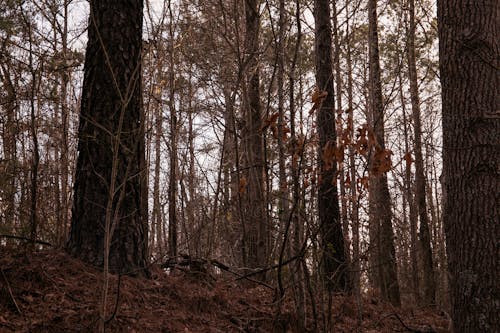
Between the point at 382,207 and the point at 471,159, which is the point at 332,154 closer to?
the point at 471,159

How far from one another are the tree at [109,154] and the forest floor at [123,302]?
199mm

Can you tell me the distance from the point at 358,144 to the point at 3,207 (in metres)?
3.85

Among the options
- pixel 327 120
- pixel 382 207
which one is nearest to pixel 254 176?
pixel 327 120

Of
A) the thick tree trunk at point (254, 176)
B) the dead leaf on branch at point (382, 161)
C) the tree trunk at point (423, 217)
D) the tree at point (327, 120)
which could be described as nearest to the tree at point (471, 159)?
the dead leaf on branch at point (382, 161)

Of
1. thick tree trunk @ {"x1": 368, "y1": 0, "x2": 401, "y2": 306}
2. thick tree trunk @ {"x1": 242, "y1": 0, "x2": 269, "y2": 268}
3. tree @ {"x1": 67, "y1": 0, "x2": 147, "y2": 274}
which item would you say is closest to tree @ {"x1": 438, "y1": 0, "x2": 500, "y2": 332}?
thick tree trunk @ {"x1": 242, "y1": 0, "x2": 269, "y2": 268}

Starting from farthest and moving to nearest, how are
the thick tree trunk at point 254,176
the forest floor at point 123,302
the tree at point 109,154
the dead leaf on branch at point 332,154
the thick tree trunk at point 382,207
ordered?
the thick tree trunk at point 382,207 < the thick tree trunk at point 254,176 < the tree at point 109,154 < the dead leaf on branch at point 332,154 < the forest floor at point 123,302

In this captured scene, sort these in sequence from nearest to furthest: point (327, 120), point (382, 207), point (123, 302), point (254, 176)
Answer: point (123, 302) → point (254, 176) → point (327, 120) → point (382, 207)

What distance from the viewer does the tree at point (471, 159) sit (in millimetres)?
4254

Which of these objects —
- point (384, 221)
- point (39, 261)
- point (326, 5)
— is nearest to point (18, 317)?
point (39, 261)

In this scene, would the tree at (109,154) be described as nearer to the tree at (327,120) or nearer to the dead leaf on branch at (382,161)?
the dead leaf on branch at (382,161)

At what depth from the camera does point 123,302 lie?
3.84 metres

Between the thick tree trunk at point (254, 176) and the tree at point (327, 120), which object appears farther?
the tree at point (327, 120)

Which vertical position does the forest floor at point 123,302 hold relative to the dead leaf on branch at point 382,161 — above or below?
below

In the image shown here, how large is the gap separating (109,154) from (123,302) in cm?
125
